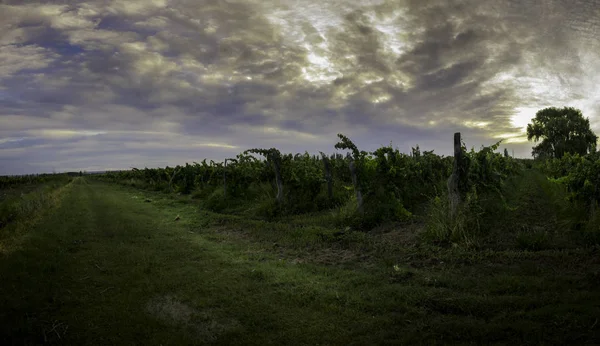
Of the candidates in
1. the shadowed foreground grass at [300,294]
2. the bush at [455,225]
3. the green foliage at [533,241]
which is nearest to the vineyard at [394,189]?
the bush at [455,225]

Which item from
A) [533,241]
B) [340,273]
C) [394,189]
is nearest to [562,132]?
[394,189]

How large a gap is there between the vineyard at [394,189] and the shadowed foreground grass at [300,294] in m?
1.86

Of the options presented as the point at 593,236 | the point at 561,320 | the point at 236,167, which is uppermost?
the point at 236,167

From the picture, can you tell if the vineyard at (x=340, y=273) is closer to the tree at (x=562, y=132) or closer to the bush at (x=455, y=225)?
the bush at (x=455, y=225)

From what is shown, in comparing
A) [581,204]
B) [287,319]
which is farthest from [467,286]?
[581,204]

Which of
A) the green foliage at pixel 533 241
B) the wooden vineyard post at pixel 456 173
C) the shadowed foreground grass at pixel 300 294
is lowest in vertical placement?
the shadowed foreground grass at pixel 300 294

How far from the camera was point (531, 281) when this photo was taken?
5.39 meters

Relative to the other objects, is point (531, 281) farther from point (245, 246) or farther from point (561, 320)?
point (245, 246)

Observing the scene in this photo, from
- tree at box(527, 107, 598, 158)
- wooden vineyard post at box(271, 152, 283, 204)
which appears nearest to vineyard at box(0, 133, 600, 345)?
wooden vineyard post at box(271, 152, 283, 204)

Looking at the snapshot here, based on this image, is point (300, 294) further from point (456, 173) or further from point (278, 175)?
point (278, 175)

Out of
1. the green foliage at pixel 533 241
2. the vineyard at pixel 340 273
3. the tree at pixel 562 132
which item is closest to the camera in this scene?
the vineyard at pixel 340 273

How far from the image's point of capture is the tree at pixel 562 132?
139 ft

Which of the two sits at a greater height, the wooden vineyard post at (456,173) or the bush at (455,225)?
the wooden vineyard post at (456,173)

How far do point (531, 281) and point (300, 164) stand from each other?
1228 cm
